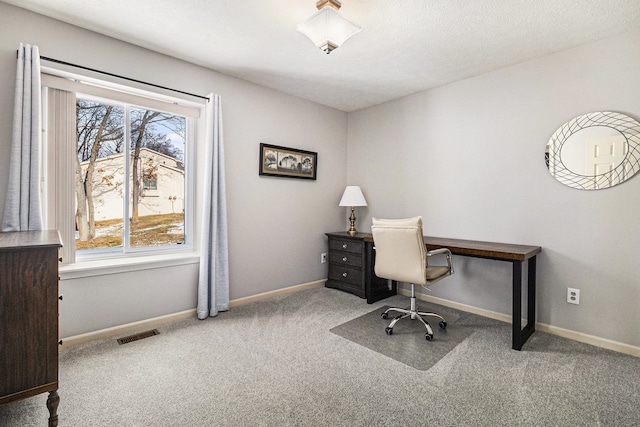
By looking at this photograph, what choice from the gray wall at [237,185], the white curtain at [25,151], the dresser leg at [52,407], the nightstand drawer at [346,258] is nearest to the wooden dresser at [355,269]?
the nightstand drawer at [346,258]

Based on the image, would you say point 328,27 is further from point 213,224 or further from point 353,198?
point 353,198

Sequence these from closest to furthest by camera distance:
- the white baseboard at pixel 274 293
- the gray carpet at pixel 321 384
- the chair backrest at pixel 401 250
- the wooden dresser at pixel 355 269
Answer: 1. the gray carpet at pixel 321 384
2. the chair backrest at pixel 401 250
3. the white baseboard at pixel 274 293
4. the wooden dresser at pixel 355 269

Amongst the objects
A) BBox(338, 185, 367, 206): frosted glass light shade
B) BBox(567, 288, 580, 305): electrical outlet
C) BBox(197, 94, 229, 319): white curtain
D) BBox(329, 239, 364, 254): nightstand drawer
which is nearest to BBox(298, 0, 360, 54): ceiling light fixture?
BBox(197, 94, 229, 319): white curtain

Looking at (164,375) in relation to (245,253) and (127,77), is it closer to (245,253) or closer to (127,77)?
(245,253)

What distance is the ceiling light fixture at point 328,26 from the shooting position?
1.98 metres

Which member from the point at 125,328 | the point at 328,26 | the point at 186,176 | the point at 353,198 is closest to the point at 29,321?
the point at 125,328

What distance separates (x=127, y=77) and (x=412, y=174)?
3.05m

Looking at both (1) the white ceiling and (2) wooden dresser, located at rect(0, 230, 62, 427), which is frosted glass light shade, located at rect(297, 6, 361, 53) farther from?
(2) wooden dresser, located at rect(0, 230, 62, 427)

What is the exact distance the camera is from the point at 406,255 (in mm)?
2590

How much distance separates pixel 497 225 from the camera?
306 centimetres

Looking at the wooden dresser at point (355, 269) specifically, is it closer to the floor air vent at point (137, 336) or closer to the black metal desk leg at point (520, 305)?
the black metal desk leg at point (520, 305)

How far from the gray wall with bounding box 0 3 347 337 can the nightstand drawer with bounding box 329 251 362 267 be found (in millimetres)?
240

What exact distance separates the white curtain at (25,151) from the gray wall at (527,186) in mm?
3398

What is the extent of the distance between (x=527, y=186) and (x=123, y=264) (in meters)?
3.64
